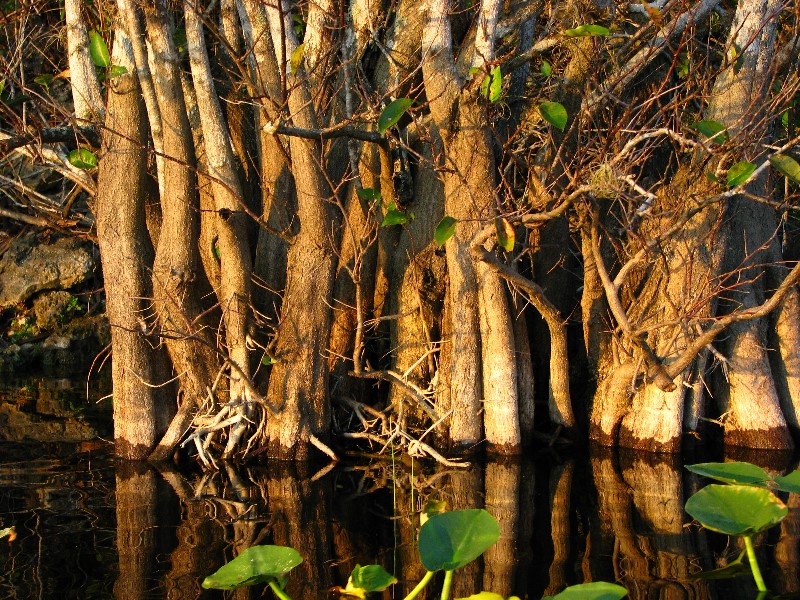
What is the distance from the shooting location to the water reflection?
470 cm

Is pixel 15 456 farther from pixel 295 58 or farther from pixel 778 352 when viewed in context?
pixel 778 352

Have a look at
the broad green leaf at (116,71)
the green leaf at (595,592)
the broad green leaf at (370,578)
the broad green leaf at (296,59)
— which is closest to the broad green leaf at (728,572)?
the green leaf at (595,592)

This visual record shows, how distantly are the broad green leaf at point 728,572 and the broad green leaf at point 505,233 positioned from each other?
2075 millimetres

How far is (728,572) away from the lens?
4660 mm

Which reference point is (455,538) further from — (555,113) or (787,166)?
(787,166)

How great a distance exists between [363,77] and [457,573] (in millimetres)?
4133

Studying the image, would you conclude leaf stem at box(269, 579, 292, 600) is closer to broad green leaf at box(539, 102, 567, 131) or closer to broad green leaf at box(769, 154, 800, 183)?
broad green leaf at box(539, 102, 567, 131)

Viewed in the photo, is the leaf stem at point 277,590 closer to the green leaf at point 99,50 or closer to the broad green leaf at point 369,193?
the broad green leaf at point 369,193

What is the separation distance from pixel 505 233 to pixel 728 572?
224cm

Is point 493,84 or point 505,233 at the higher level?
point 493,84

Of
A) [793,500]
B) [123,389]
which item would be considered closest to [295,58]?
[123,389]

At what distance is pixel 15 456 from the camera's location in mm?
7531

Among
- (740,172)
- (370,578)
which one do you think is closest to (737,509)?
(370,578)

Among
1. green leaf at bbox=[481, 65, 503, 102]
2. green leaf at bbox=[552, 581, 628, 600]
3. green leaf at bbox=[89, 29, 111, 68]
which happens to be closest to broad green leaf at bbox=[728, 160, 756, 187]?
green leaf at bbox=[481, 65, 503, 102]
